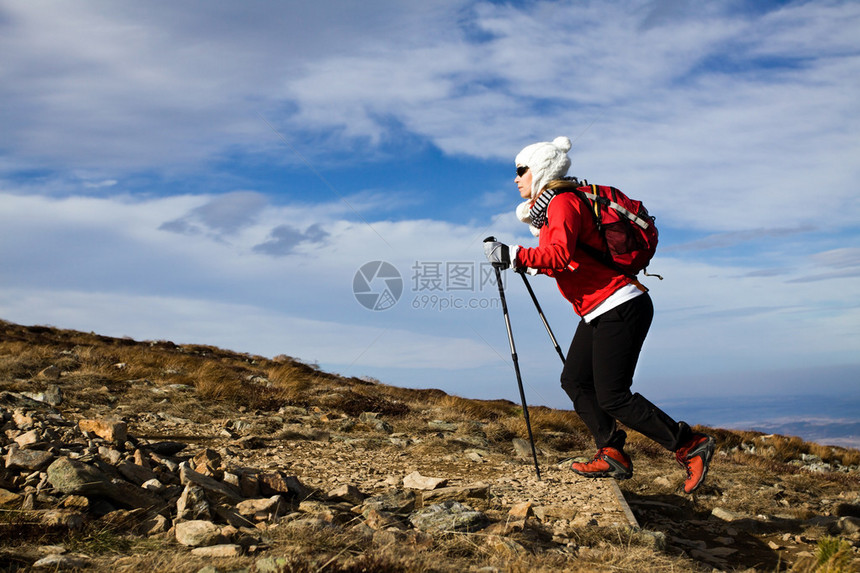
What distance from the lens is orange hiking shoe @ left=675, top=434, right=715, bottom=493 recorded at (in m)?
4.84

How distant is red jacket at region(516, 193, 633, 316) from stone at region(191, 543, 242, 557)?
8.95 ft

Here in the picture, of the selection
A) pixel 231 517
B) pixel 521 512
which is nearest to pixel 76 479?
pixel 231 517

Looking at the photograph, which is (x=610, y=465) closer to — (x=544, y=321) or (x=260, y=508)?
(x=544, y=321)

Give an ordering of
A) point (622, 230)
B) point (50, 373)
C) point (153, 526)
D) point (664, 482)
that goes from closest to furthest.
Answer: point (153, 526) < point (622, 230) < point (664, 482) < point (50, 373)

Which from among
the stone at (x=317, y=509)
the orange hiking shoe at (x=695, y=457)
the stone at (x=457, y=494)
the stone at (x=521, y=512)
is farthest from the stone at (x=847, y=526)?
the stone at (x=317, y=509)

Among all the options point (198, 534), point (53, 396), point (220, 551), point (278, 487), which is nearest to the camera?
point (220, 551)

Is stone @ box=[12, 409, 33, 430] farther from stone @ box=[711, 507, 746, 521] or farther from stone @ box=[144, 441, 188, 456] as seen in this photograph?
stone @ box=[711, 507, 746, 521]

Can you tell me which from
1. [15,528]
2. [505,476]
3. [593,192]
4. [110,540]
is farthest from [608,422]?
[15,528]

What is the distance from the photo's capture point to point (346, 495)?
4934 mm

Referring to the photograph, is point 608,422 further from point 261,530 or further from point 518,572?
point 261,530

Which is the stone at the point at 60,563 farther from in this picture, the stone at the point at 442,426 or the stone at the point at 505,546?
the stone at the point at 442,426

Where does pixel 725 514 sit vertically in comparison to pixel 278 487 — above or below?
below

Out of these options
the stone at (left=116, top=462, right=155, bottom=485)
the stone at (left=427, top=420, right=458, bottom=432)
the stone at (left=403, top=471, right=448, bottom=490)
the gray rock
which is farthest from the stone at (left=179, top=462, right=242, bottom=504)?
the stone at (left=427, top=420, right=458, bottom=432)

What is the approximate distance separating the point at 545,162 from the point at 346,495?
317cm
